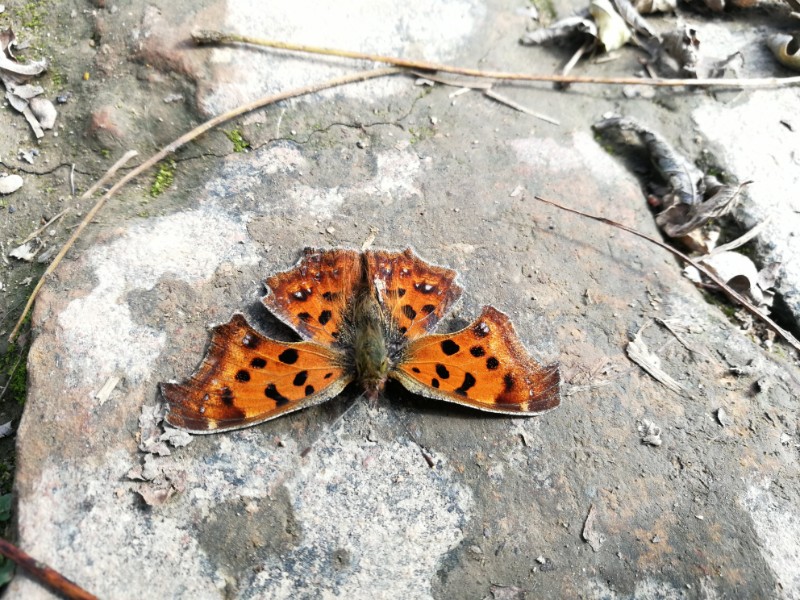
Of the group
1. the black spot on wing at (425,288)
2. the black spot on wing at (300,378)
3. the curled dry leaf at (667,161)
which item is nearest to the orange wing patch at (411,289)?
the black spot on wing at (425,288)

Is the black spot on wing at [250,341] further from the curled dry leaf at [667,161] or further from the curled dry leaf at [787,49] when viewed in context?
the curled dry leaf at [787,49]

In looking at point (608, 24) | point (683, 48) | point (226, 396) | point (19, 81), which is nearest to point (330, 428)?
point (226, 396)

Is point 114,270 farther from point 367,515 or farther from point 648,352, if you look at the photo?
point 648,352

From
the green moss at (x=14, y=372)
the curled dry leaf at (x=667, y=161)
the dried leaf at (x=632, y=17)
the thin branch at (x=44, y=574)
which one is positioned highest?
→ the dried leaf at (x=632, y=17)

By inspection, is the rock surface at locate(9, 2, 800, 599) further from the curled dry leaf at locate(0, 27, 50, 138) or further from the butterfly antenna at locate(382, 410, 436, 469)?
the curled dry leaf at locate(0, 27, 50, 138)

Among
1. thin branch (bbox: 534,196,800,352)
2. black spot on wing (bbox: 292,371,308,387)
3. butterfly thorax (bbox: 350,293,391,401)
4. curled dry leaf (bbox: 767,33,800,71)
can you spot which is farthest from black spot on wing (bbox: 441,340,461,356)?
curled dry leaf (bbox: 767,33,800,71)

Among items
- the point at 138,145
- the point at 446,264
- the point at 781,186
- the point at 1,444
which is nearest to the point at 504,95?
the point at 446,264
